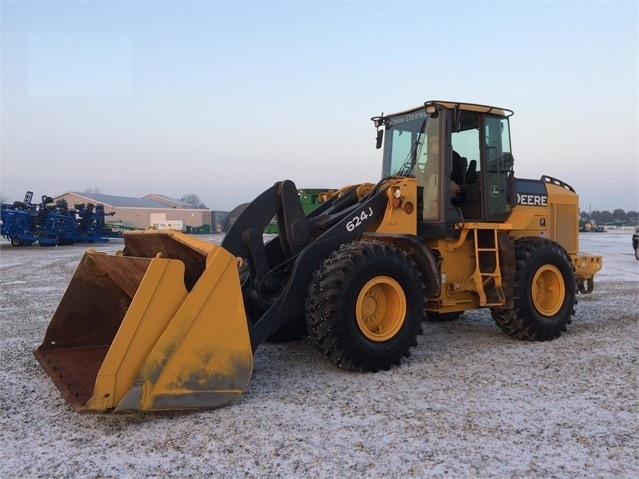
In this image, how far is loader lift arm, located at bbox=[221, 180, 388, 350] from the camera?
501 centimetres

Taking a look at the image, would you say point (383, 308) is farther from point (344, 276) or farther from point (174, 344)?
point (174, 344)

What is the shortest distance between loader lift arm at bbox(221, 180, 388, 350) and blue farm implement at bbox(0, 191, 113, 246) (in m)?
23.3

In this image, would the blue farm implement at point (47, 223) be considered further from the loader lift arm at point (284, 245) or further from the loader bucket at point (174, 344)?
the loader lift arm at point (284, 245)

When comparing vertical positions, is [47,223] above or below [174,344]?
above

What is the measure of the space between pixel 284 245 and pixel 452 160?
2.23 m

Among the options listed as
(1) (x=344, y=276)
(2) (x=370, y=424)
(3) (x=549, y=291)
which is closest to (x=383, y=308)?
(1) (x=344, y=276)

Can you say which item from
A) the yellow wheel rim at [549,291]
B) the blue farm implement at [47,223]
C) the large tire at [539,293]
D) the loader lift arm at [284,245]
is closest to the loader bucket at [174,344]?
the loader lift arm at [284,245]

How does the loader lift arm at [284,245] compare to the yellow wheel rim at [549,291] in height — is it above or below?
above

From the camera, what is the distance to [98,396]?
3664 mm

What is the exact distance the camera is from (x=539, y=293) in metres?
6.66

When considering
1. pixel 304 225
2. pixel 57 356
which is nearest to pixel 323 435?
pixel 304 225

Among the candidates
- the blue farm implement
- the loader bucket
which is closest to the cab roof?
the loader bucket

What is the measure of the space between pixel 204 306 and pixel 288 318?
42.2 inches

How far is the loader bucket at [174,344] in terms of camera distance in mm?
3746
